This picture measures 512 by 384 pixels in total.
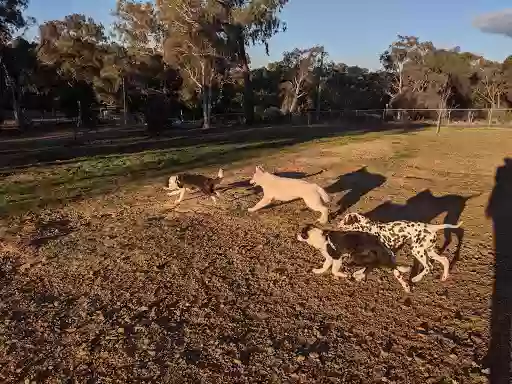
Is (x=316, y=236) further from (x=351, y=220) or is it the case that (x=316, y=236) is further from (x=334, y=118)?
(x=334, y=118)

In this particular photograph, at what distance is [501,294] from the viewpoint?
5.88 metres

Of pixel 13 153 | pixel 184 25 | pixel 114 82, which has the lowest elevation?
pixel 13 153

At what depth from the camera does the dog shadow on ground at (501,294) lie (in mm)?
4383

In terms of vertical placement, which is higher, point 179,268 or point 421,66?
point 421,66

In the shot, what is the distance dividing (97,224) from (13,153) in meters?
14.6

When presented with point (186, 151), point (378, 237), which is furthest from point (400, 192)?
point (186, 151)

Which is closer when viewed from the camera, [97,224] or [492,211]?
[97,224]

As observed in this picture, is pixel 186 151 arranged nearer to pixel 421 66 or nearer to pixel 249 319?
pixel 249 319

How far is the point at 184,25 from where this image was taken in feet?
127

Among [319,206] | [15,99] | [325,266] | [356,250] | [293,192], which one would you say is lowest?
[325,266]

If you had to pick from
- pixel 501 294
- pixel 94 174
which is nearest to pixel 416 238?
pixel 501 294

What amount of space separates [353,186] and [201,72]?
30.0m

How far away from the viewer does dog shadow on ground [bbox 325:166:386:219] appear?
34.3 feet

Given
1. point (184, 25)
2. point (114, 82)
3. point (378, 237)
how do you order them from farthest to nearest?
point (114, 82)
point (184, 25)
point (378, 237)
